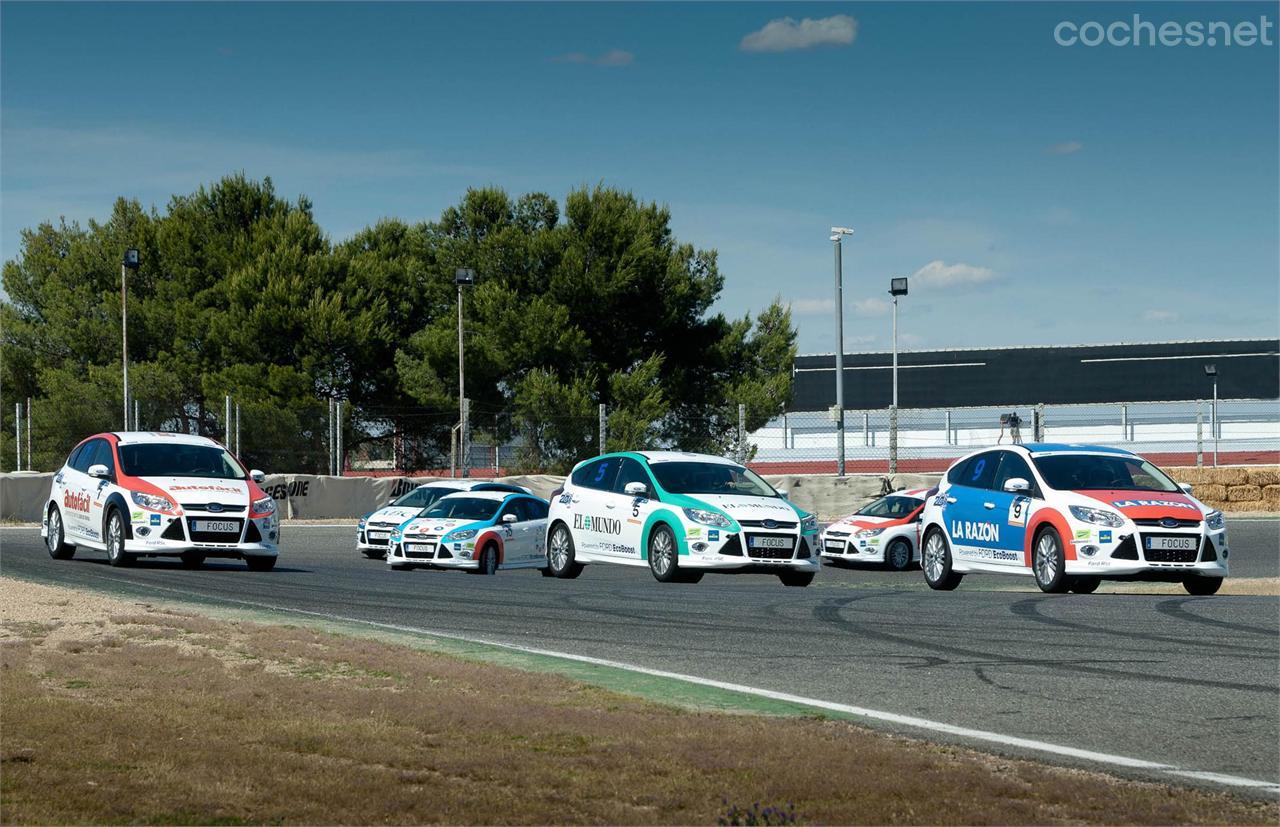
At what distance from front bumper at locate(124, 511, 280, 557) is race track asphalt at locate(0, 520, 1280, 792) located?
12.2 inches

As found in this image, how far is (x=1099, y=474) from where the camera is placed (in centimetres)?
1664

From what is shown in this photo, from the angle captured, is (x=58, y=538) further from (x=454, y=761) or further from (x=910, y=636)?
(x=454, y=761)

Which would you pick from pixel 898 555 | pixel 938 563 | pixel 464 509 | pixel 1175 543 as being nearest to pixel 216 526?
pixel 464 509

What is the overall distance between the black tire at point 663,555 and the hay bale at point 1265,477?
17.3 meters

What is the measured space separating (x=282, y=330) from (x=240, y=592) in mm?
40103

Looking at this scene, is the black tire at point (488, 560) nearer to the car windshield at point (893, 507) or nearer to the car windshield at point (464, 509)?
the car windshield at point (464, 509)

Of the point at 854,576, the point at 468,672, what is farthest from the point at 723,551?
the point at 468,672

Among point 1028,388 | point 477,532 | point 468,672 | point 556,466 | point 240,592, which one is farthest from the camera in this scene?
point 1028,388

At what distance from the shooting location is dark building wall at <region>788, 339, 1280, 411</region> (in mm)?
74062

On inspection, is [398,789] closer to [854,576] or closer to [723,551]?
[723,551]

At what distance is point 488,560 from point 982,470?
23.7 feet

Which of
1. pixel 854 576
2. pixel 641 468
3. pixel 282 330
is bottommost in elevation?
pixel 854 576

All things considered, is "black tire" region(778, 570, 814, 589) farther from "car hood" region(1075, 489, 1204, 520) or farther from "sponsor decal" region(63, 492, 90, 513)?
"sponsor decal" region(63, 492, 90, 513)

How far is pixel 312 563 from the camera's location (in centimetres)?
2233
